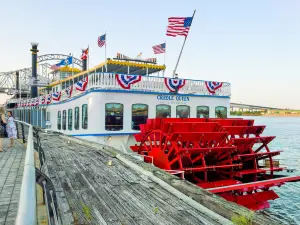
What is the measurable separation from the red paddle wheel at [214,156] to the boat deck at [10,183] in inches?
168

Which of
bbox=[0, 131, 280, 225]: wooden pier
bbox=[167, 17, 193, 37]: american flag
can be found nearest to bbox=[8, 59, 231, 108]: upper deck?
bbox=[167, 17, 193, 37]: american flag

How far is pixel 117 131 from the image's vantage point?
1241 cm

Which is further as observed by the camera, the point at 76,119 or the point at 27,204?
the point at 76,119

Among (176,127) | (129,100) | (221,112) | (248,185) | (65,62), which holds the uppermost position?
(65,62)

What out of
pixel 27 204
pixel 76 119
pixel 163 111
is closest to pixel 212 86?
pixel 163 111

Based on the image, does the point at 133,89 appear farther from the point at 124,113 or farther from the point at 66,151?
the point at 66,151

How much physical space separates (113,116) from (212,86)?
519 cm

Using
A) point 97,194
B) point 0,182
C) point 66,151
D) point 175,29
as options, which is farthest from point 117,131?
point 97,194

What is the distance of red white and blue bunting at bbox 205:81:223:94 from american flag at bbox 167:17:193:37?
8.45ft

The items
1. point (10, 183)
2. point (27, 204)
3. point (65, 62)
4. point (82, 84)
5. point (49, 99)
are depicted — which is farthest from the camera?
point (65, 62)

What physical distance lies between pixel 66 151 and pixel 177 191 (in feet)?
18.8

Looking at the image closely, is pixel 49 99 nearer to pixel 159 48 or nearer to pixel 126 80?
pixel 159 48

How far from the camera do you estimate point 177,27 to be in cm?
1385

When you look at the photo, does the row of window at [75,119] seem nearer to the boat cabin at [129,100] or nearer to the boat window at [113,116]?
the boat cabin at [129,100]
